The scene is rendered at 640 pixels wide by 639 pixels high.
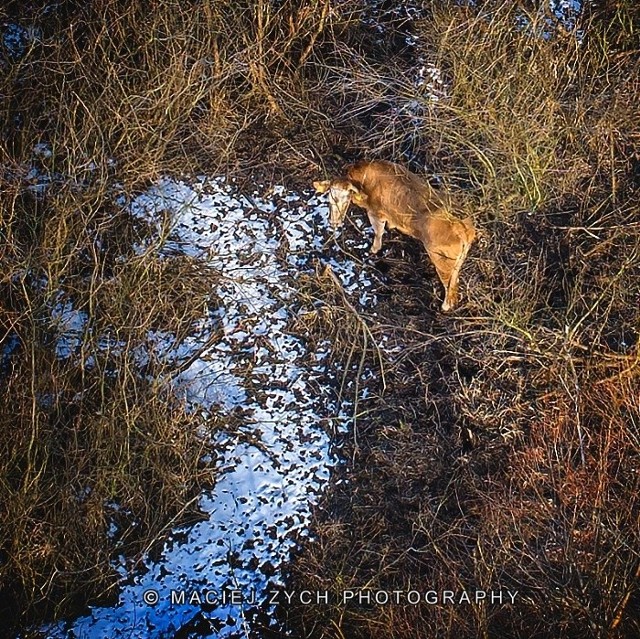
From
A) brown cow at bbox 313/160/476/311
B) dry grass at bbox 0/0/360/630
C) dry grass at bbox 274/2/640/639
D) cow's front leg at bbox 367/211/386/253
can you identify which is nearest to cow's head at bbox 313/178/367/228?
brown cow at bbox 313/160/476/311

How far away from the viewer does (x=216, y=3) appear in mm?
7199

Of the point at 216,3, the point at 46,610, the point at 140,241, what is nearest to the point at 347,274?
the point at 140,241

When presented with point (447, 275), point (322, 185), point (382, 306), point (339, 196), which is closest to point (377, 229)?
point (339, 196)

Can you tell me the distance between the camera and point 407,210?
6238 mm

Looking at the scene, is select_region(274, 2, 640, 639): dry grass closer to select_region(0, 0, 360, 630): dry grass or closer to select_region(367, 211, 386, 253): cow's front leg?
select_region(367, 211, 386, 253): cow's front leg

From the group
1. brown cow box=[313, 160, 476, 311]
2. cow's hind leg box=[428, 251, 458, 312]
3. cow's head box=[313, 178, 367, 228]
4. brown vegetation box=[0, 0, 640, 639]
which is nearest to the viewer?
brown vegetation box=[0, 0, 640, 639]

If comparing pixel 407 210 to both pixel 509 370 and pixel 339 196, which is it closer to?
pixel 339 196

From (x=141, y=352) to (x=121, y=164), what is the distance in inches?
81.2

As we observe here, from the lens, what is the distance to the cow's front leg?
666cm

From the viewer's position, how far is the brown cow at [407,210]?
19.5ft

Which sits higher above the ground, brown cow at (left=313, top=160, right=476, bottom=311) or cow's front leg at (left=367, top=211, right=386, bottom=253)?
brown cow at (left=313, top=160, right=476, bottom=311)

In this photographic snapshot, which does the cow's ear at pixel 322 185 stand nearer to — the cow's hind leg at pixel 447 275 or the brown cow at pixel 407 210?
the brown cow at pixel 407 210

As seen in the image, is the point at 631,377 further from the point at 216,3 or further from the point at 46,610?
the point at 216,3

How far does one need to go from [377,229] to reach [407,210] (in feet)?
1.74
